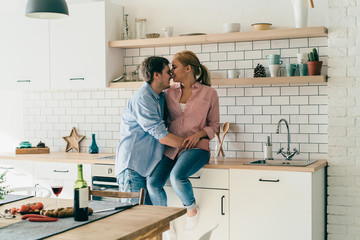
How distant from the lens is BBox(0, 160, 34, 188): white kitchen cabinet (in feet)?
17.3

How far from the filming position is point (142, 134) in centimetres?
426

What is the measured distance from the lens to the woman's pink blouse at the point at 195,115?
171 inches

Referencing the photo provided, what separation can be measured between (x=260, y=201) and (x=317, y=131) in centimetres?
96

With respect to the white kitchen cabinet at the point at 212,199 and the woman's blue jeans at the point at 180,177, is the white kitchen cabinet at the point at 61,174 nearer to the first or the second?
the woman's blue jeans at the point at 180,177

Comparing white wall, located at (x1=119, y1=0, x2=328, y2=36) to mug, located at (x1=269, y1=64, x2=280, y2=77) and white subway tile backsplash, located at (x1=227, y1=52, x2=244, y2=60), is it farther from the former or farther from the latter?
mug, located at (x1=269, y1=64, x2=280, y2=77)

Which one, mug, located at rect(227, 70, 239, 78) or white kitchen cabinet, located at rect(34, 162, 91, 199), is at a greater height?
mug, located at rect(227, 70, 239, 78)

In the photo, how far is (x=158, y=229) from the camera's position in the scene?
2785 millimetres

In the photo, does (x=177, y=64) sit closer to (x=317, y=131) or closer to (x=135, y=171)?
(x=135, y=171)

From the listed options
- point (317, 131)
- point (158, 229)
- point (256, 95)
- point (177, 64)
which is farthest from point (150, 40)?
point (158, 229)

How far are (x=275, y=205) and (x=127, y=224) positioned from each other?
1.97 m

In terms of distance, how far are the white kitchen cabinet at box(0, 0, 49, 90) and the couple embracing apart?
5.45ft

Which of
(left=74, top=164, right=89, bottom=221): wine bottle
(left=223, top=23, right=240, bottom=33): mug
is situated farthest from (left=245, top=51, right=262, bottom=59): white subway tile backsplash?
(left=74, top=164, right=89, bottom=221): wine bottle

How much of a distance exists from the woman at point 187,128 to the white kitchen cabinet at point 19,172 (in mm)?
1666

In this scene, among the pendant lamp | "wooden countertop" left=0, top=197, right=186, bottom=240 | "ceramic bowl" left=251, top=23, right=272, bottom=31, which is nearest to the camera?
"wooden countertop" left=0, top=197, right=186, bottom=240
